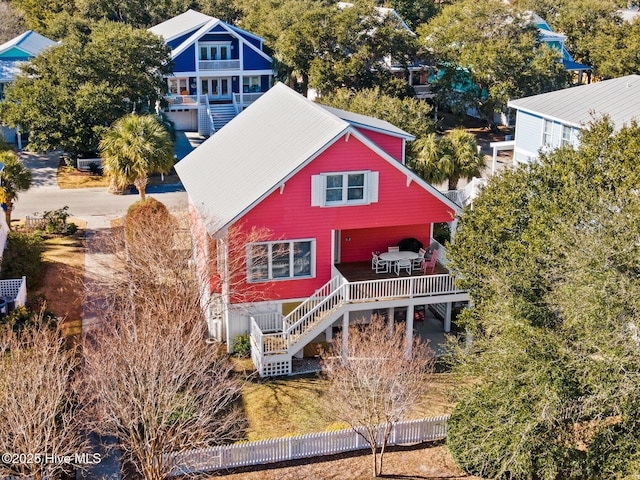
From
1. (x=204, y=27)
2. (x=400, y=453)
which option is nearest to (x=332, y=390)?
(x=400, y=453)

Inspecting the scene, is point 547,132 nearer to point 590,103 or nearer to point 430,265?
point 590,103

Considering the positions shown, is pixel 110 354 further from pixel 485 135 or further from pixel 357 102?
pixel 485 135

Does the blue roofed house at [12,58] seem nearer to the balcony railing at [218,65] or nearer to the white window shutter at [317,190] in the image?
the balcony railing at [218,65]

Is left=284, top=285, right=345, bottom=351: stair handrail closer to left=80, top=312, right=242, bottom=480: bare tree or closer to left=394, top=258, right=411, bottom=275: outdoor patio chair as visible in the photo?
left=394, top=258, right=411, bottom=275: outdoor patio chair

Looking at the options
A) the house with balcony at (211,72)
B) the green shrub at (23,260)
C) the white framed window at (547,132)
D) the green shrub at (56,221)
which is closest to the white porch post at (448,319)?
the white framed window at (547,132)

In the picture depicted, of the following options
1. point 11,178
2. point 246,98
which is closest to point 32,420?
point 11,178
